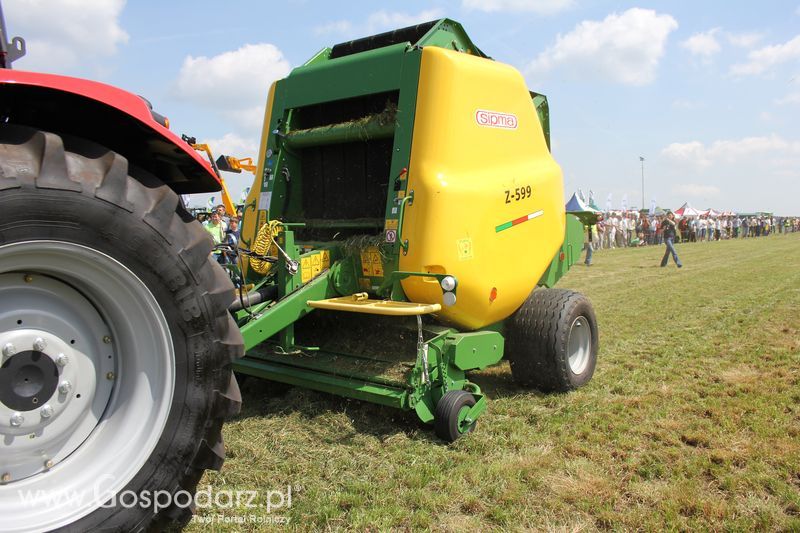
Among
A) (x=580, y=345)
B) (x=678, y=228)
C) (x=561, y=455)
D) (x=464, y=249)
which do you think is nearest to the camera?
(x=561, y=455)

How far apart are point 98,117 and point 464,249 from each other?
8.06 feet

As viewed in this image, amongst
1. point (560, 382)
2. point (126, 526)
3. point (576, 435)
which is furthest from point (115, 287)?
point (560, 382)

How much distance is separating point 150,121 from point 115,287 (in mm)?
632

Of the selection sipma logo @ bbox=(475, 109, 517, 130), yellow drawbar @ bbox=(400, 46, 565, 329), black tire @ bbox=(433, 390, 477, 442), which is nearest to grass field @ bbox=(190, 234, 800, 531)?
black tire @ bbox=(433, 390, 477, 442)

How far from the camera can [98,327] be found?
2.15m

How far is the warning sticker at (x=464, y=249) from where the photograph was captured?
4020mm

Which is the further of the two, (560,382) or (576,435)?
(560,382)

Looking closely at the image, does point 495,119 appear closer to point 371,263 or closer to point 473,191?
point 473,191

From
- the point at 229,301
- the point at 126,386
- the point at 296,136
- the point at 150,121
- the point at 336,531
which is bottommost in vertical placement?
the point at 336,531

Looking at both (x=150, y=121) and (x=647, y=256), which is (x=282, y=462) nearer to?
(x=150, y=121)

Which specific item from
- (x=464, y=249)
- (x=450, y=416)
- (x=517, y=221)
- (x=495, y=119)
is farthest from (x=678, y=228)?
(x=450, y=416)

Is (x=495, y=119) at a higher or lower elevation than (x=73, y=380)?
higher

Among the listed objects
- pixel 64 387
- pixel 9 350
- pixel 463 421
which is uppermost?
pixel 9 350

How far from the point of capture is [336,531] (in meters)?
2.59
